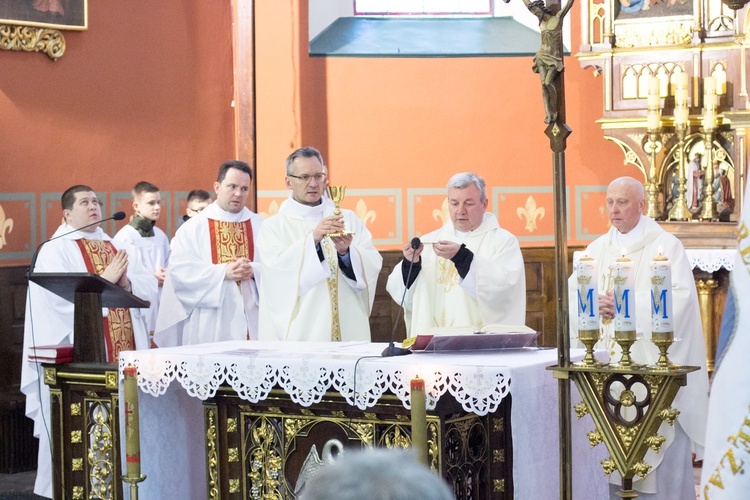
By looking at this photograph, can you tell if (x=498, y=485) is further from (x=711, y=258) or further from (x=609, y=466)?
(x=711, y=258)

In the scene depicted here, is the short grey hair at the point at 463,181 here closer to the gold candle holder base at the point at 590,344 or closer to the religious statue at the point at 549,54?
the religious statue at the point at 549,54

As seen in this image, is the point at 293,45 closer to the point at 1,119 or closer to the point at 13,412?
the point at 1,119

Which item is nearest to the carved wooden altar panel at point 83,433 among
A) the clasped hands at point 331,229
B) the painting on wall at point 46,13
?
the clasped hands at point 331,229

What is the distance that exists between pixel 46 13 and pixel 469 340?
15.5ft

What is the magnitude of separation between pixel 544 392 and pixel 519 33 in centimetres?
605

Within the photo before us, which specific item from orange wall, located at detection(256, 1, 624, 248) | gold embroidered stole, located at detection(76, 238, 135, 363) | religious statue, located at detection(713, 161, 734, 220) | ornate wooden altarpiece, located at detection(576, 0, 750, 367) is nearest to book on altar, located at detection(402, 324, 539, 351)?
gold embroidered stole, located at detection(76, 238, 135, 363)

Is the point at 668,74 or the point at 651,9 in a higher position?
the point at 651,9

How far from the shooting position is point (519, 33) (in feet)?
31.9

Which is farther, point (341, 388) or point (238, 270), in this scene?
Result: point (238, 270)

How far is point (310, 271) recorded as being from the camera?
569 centimetres

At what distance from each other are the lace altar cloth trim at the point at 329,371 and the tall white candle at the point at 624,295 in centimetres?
60

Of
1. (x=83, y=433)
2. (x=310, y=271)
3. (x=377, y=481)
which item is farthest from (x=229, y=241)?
(x=377, y=481)

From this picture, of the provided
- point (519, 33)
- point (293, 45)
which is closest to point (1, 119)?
point (293, 45)

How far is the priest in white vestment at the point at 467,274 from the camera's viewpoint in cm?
547
